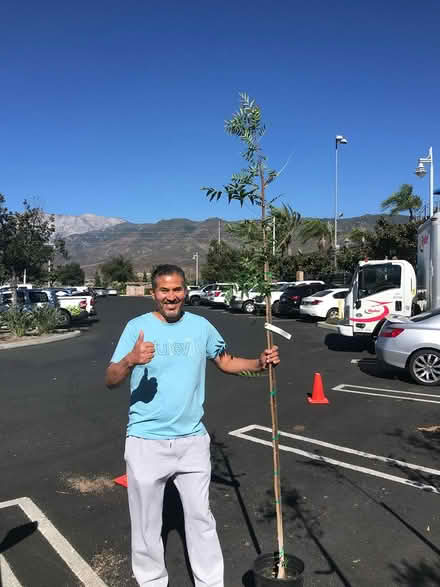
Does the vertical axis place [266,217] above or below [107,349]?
above

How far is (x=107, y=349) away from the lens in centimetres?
1463

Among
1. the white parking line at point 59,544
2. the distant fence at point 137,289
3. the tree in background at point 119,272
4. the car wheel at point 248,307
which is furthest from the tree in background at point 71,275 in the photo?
the white parking line at point 59,544

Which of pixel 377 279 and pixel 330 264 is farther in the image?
pixel 330 264

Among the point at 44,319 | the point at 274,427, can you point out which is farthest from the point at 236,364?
the point at 44,319

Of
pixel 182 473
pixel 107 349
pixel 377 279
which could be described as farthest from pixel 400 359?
pixel 107 349

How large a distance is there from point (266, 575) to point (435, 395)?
20.4ft

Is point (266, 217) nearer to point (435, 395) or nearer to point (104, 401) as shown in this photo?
point (104, 401)

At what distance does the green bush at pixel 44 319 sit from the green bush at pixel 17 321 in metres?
0.20

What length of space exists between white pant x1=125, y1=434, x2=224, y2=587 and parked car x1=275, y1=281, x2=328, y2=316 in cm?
2203

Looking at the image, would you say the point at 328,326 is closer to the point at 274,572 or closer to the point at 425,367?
the point at 425,367

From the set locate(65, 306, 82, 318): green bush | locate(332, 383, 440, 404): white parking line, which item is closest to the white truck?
locate(332, 383, 440, 404): white parking line

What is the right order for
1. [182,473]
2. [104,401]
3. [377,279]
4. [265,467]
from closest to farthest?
[182,473] → [265,467] → [104,401] → [377,279]

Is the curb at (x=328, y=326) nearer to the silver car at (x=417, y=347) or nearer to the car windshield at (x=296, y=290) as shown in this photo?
the car windshield at (x=296, y=290)

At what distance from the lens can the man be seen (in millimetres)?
2824
